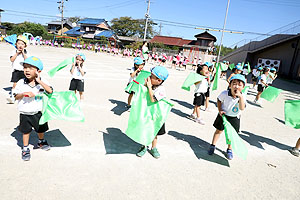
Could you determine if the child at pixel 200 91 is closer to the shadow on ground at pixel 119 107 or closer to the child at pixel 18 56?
the shadow on ground at pixel 119 107

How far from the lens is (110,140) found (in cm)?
405

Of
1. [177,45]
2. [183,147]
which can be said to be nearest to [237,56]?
[177,45]

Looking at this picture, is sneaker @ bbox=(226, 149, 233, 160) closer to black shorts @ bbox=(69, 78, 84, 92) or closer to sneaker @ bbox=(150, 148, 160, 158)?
sneaker @ bbox=(150, 148, 160, 158)

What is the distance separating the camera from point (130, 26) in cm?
6231

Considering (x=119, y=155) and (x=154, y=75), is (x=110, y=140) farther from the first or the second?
(x=154, y=75)

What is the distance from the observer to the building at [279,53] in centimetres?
2438

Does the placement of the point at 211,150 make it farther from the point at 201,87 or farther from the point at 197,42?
the point at 197,42

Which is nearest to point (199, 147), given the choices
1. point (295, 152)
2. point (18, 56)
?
point (295, 152)

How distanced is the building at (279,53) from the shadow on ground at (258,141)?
2315 cm

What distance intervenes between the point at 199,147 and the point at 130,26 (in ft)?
206

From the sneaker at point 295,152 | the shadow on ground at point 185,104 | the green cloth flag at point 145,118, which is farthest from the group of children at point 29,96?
the shadow on ground at point 185,104

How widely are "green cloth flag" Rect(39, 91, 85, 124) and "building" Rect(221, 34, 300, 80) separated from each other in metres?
27.1

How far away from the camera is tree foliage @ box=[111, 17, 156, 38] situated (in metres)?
62.3

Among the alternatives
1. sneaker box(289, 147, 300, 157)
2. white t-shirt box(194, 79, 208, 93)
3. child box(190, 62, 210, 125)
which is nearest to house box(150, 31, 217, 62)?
child box(190, 62, 210, 125)
